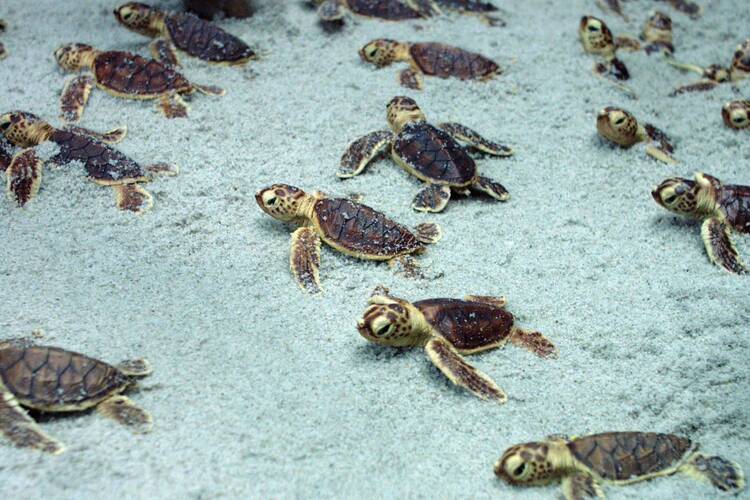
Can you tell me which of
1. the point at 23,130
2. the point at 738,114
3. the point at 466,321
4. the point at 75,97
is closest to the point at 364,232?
the point at 466,321

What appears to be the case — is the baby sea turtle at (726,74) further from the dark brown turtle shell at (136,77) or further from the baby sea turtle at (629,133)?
the dark brown turtle shell at (136,77)

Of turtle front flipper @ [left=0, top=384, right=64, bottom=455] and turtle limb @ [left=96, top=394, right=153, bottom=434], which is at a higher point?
turtle front flipper @ [left=0, top=384, right=64, bottom=455]

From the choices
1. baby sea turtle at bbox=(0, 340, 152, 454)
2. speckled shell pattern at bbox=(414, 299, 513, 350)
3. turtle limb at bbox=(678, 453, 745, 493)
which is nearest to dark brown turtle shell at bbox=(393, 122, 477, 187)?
speckled shell pattern at bbox=(414, 299, 513, 350)

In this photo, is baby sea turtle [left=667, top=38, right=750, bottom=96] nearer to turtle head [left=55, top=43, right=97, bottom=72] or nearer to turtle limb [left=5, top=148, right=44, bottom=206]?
turtle head [left=55, top=43, right=97, bottom=72]

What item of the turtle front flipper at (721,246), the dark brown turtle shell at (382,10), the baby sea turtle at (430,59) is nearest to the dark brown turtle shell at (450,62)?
the baby sea turtle at (430,59)

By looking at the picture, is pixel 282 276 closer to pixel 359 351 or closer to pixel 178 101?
pixel 359 351

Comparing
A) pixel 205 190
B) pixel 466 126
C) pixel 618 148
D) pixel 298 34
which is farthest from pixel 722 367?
pixel 298 34
